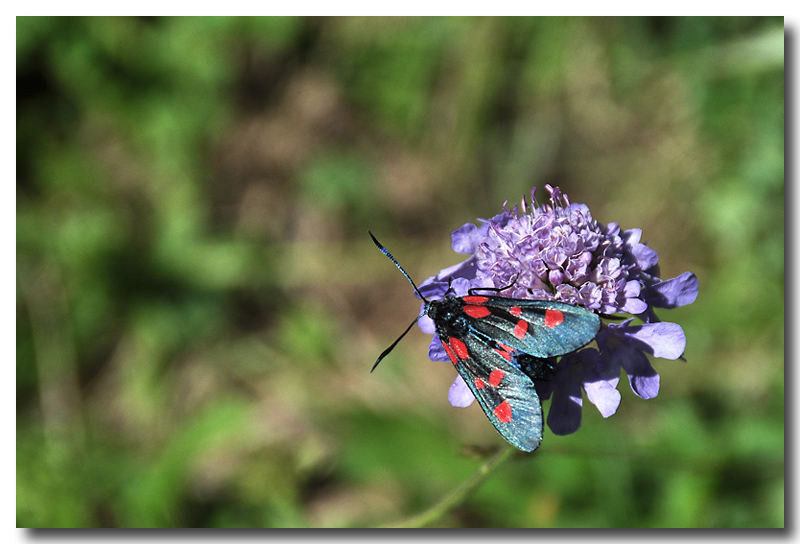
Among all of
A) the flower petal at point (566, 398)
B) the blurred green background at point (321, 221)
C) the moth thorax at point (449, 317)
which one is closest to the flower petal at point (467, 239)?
the moth thorax at point (449, 317)

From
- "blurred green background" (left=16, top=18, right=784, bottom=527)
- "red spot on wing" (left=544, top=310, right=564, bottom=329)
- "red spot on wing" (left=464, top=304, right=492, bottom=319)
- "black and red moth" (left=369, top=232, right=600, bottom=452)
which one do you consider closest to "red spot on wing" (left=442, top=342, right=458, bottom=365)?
"black and red moth" (left=369, top=232, right=600, bottom=452)

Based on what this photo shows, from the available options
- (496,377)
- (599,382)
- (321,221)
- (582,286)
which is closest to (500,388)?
(496,377)

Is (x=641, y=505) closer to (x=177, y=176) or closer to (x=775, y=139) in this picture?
(x=775, y=139)

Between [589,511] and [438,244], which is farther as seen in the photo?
[438,244]

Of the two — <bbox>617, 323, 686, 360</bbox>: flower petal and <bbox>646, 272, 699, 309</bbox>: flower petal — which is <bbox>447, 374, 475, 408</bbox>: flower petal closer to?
<bbox>617, 323, 686, 360</bbox>: flower petal

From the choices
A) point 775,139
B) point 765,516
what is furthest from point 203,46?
point 765,516

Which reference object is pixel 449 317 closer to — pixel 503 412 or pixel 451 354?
pixel 451 354

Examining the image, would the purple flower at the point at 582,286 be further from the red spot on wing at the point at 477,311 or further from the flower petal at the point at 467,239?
the red spot on wing at the point at 477,311
